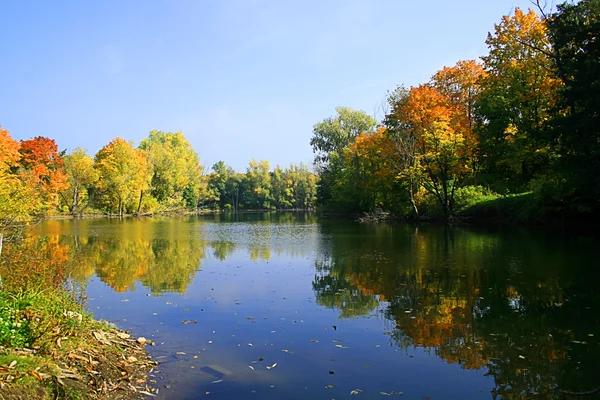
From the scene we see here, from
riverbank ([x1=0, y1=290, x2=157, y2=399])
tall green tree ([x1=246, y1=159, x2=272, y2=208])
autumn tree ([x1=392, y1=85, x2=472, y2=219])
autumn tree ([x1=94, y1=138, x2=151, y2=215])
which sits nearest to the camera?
riverbank ([x1=0, y1=290, x2=157, y2=399])

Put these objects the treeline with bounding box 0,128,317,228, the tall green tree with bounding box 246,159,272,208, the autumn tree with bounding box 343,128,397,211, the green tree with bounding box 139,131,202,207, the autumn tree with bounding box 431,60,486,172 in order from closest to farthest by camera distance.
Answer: the autumn tree with bounding box 431,60,486,172 → the autumn tree with bounding box 343,128,397,211 → the treeline with bounding box 0,128,317,228 → the green tree with bounding box 139,131,202,207 → the tall green tree with bounding box 246,159,272,208

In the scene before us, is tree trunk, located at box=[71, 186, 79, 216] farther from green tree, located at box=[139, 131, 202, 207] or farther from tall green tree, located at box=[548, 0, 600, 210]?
tall green tree, located at box=[548, 0, 600, 210]

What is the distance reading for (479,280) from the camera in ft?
44.7

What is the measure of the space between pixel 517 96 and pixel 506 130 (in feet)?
13.2

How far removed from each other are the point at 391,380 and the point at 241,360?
242 centimetres

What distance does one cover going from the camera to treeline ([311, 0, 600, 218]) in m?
22.7

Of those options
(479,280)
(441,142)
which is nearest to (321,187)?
(441,142)

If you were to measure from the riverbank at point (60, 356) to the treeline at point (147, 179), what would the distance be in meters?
31.2

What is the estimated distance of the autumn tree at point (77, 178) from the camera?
2522 inches

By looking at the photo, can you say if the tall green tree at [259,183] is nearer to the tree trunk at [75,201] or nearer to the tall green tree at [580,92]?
the tree trunk at [75,201]

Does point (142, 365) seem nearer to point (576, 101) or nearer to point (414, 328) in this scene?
point (414, 328)

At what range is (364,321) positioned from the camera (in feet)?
31.6

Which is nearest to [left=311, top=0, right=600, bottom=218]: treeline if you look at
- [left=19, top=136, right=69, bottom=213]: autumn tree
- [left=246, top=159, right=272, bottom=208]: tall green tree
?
[left=19, top=136, right=69, bottom=213]: autumn tree

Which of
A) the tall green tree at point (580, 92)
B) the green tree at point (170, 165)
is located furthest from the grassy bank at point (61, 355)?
the green tree at point (170, 165)
